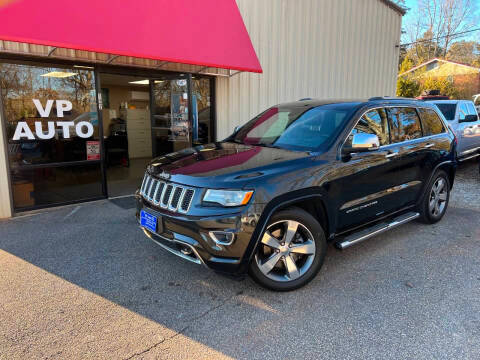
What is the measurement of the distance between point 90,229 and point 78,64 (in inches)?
111

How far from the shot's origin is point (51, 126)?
18.2 ft

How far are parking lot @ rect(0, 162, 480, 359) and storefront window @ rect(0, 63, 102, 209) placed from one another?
1.47 m

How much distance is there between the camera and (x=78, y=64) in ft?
18.8

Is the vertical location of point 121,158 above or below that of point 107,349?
above

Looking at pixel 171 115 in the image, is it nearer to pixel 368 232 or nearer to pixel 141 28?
pixel 141 28

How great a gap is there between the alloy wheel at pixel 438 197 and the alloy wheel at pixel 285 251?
2.61 m

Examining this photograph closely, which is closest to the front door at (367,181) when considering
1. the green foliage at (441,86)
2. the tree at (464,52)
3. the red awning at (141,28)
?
the red awning at (141,28)

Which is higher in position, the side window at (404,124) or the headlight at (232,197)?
the side window at (404,124)

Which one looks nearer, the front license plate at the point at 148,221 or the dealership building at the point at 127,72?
the front license plate at the point at 148,221

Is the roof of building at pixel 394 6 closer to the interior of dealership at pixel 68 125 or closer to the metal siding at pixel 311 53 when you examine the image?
the metal siding at pixel 311 53

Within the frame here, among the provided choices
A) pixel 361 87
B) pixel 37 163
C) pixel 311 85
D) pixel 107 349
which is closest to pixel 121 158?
pixel 37 163

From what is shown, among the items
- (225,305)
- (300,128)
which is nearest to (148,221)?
(225,305)

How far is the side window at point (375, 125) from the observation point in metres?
3.66

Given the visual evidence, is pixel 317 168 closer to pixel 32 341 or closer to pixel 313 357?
pixel 313 357
